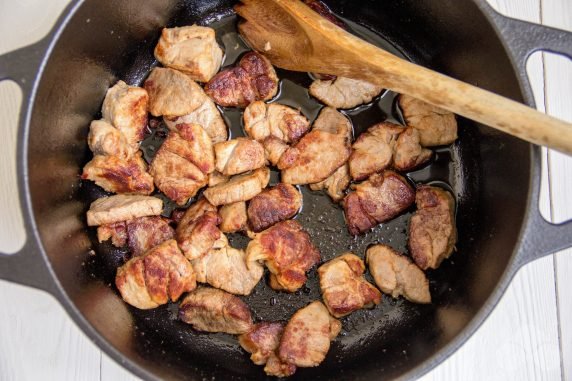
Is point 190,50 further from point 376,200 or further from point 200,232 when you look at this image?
point 376,200

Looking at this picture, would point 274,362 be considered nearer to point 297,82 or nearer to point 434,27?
point 297,82

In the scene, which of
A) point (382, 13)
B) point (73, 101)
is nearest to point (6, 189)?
point (73, 101)

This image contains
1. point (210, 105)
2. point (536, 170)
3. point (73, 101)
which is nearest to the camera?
point (536, 170)

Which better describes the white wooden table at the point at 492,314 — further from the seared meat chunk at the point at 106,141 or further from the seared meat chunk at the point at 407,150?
the seared meat chunk at the point at 407,150

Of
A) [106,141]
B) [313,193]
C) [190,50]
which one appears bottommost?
[313,193]

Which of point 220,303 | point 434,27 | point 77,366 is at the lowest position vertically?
point 77,366

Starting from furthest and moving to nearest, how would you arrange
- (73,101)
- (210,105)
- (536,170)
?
(210,105) → (73,101) → (536,170)

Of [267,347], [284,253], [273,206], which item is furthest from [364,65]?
[267,347]
